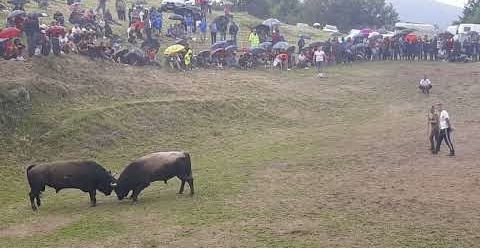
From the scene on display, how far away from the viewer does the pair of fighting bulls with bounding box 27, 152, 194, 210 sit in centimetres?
Result: 1795

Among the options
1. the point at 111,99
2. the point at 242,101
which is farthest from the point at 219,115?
the point at 111,99

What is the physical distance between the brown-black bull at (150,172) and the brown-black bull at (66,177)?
2.47 feet

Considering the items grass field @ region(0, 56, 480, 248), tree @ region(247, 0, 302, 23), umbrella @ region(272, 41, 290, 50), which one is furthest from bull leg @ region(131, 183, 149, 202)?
tree @ region(247, 0, 302, 23)

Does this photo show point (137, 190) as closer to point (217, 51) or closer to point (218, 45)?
point (217, 51)

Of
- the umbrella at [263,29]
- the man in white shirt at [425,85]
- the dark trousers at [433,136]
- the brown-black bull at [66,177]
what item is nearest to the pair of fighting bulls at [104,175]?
the brown-black bull at [66,177]

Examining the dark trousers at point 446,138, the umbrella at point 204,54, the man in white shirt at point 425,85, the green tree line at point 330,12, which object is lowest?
the dark trousers at point 446,138

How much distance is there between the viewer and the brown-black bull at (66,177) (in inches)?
706

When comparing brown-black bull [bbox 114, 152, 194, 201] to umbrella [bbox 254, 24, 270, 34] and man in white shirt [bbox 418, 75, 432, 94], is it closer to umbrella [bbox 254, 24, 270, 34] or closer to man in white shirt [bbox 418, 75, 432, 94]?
man in white shirt [bbox 418, 75, 432, 94]

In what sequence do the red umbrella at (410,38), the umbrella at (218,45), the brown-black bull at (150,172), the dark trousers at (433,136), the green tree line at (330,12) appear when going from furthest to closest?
the green tree line at (330,12) → the red umbrella at (410,38) → the umbrella at (218,45) → the dark trousers at (433,136) → the brown-black bull at (150,172)

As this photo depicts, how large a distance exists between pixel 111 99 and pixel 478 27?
36.3 meters

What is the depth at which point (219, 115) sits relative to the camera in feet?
96.1

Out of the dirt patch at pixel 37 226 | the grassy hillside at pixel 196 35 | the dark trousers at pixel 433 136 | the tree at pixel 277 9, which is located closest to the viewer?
the dirt patch at pixel 37 226

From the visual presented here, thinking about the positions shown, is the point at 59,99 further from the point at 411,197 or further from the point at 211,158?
the point at 411,197

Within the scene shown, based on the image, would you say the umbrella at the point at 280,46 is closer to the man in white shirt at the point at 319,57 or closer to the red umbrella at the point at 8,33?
the man in white shirt at the point at 319,57
